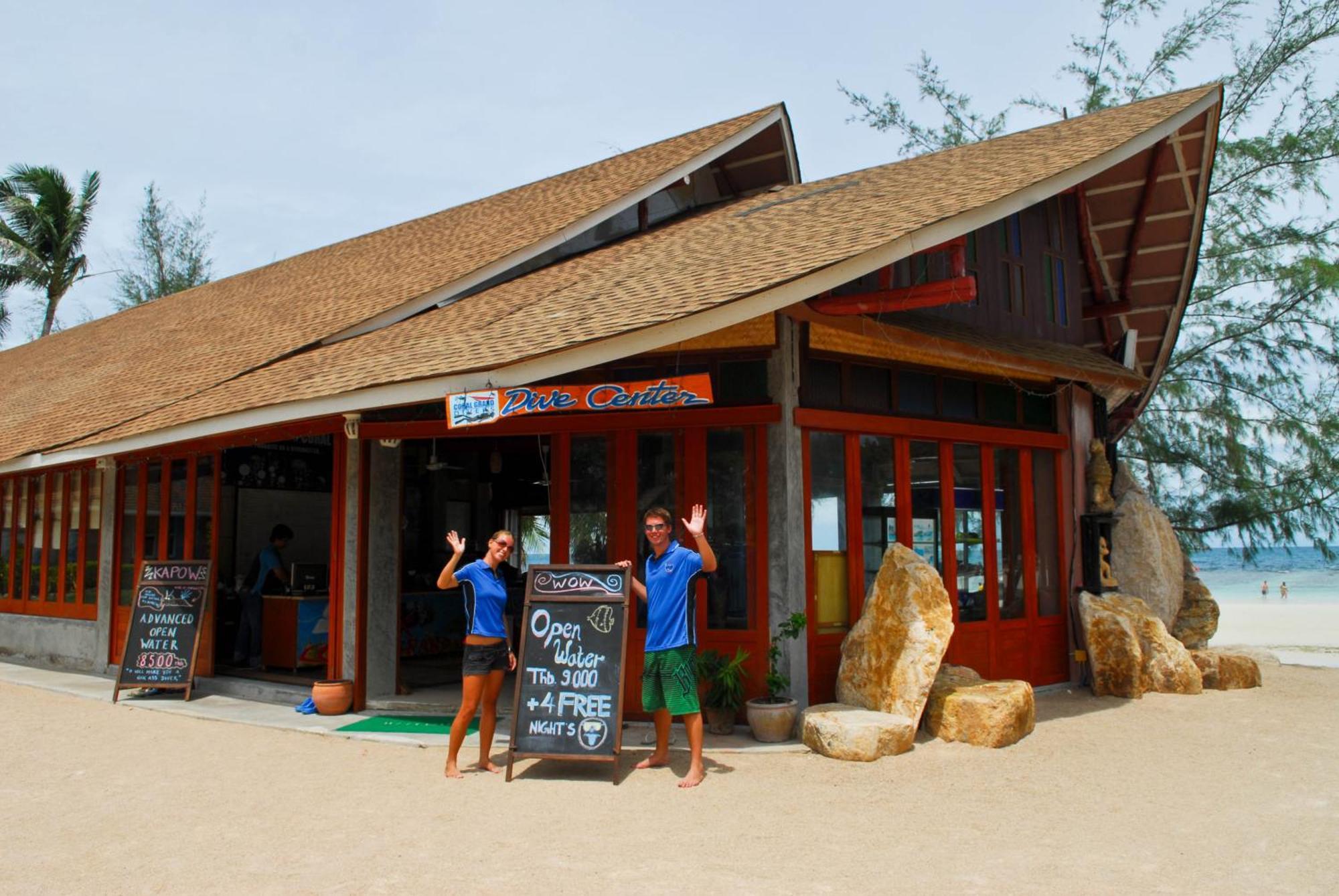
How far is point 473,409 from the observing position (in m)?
7.26

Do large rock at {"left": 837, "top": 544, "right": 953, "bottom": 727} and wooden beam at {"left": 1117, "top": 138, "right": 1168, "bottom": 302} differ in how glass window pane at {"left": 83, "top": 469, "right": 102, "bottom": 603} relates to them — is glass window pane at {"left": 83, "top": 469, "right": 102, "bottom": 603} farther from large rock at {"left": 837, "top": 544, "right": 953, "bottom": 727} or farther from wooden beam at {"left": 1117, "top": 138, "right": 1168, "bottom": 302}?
wooden beam at {"left": 1117, "top": 138, "right": 1168, "bottom": 302}

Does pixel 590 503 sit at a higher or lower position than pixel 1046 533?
higher

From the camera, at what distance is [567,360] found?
23.0 feet

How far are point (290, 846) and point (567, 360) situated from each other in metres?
3.33

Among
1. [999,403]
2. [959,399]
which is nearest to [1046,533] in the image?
[999,403]

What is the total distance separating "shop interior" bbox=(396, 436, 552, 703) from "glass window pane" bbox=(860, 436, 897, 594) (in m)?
4.12

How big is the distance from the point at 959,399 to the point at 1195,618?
15.8ft

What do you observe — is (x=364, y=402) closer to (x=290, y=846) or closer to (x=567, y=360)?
(x=567, y=360)

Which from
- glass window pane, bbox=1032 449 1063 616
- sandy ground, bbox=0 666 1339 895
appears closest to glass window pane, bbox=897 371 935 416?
glass window pane, bbox=1032 449 1063 616

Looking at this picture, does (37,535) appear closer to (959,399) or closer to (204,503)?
(204,503)

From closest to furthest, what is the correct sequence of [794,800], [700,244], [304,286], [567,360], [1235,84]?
[794,800]
[567,360]
[700,244]
[304,286]
[1235,84]

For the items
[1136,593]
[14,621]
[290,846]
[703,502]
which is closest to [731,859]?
[290,846]

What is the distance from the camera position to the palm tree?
35.8 metres

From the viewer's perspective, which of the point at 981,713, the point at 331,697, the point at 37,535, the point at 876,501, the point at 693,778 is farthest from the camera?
the point at 37,535
